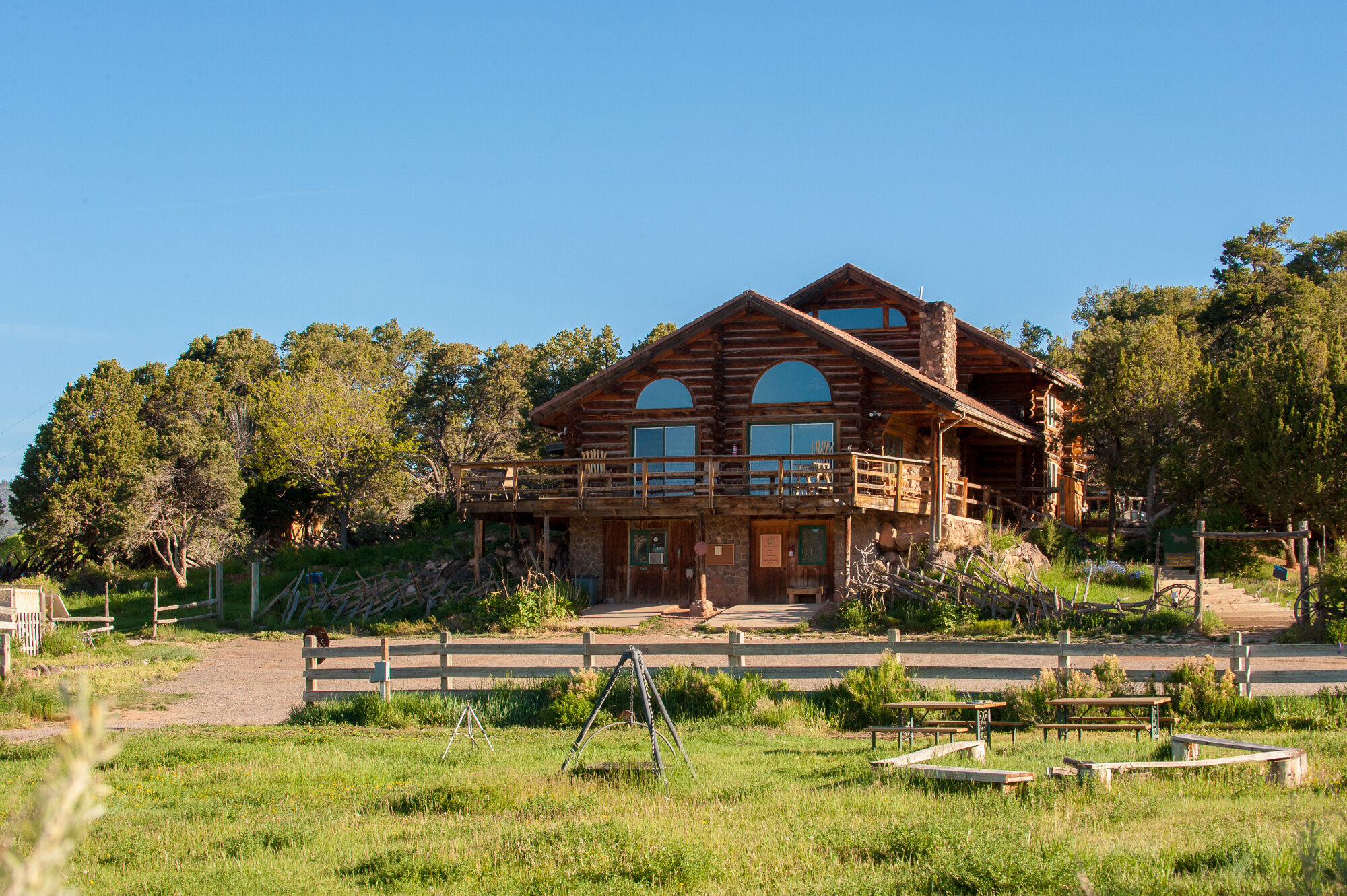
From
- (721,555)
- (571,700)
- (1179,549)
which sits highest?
(1179,549)

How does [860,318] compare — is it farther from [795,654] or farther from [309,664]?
[309,664]

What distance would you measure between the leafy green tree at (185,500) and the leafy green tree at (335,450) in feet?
8.34

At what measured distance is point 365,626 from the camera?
98.5 ft

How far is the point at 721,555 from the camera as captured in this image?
2992 cm

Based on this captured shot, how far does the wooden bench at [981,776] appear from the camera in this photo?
398 inches

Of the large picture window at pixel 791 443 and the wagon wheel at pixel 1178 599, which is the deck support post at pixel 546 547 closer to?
the large picture window at pixel 791 443

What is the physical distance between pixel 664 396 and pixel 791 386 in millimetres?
3407

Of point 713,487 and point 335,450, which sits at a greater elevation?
point 335,450

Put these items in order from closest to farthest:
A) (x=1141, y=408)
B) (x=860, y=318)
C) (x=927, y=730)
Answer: (x=927, y=730)
(x=1141, y=408)
(x=860, y=318)

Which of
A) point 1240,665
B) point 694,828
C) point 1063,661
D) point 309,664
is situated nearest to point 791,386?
point 1063,661

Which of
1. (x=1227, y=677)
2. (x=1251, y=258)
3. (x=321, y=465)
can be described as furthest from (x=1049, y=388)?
(x=321, y=465)

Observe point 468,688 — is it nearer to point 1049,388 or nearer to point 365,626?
point 365,626

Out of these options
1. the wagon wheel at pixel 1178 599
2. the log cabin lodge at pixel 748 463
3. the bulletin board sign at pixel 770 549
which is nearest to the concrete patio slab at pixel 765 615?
the log cabin lodge at pixel 748 463

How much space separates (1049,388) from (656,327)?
67.2 feet
